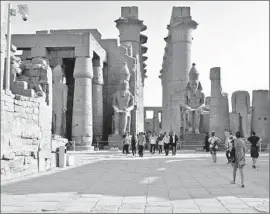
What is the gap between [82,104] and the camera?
85.5 feet

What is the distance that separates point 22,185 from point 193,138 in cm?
1987

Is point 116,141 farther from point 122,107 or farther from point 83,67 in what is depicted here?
point 83,67

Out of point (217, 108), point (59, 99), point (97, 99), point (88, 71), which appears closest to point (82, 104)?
point (59, 99)

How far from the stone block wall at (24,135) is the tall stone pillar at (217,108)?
15365 millimetres

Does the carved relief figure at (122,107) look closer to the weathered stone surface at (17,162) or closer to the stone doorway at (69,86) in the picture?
the stone doorway at (69,86)

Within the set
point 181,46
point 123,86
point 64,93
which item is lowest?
point 64,93

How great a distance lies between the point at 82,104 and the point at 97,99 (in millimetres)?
2707

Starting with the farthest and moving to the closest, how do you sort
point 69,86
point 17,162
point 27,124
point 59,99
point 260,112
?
point 69,86, point 260,112, point 59,99, point 27,124, point 17,162

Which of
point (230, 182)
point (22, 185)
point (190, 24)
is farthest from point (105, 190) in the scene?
point (190, 24)

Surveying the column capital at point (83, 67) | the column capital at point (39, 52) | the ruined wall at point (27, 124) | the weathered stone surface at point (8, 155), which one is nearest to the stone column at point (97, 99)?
the column capital at point (83, 67)

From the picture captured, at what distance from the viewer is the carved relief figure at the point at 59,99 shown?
25.8m

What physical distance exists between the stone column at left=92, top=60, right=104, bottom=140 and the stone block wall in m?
15.5

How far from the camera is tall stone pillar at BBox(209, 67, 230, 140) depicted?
2650cm

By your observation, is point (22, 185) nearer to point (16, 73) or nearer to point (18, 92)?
point (18, 92)
